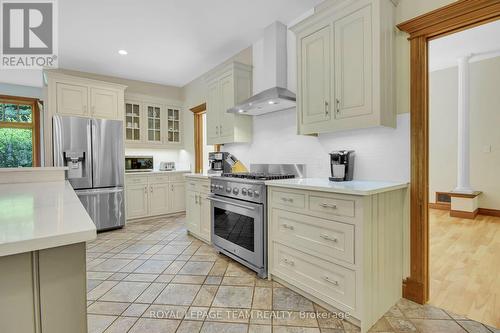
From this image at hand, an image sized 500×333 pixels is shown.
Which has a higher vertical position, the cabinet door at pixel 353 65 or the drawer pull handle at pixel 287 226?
the cabinet door at pixel 353 65

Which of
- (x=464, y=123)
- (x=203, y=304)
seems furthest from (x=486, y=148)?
(x=203, y=304)

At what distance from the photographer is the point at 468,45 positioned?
4.02 m

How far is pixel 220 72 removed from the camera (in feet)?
11.9

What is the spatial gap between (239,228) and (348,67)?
187cm

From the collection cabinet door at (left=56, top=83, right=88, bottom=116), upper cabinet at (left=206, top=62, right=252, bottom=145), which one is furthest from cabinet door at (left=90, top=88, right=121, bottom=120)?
upper cabinet at (left=206, top=62, right=252, bottom=145)

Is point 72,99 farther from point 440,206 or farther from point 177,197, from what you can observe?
point 440,206

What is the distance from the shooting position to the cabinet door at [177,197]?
16.9ft

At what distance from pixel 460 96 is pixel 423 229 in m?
4.03

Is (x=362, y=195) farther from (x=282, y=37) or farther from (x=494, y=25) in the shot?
(x=494, y=25)

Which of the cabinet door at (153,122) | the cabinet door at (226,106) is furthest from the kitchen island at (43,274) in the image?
the cabinet door at (153,122)

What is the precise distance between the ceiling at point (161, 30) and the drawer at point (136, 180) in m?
1.97

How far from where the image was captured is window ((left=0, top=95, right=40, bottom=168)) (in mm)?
5367

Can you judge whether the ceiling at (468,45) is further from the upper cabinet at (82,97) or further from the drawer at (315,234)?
the upper cabinet at (82,97)

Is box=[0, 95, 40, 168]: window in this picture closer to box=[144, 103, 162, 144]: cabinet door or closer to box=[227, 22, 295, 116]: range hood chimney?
box=[144, 103, 162, 144]: cabinet door
